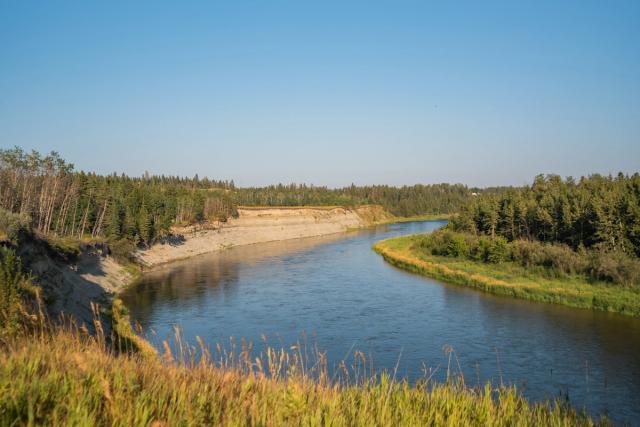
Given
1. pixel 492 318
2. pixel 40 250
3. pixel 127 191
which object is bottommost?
pixel 492 318

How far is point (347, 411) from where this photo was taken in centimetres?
647

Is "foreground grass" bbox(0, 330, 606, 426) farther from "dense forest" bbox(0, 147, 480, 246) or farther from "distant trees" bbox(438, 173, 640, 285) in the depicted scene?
"dense forest" bbox(0, 147, 480, 246)

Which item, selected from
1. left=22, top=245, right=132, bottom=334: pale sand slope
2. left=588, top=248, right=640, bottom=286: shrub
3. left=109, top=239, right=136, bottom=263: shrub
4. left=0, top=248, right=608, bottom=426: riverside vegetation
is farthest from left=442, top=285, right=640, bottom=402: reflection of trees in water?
left=109, top=239, right=136, bottom=263: shrub

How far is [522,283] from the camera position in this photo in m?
42.0

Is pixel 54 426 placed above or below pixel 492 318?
above

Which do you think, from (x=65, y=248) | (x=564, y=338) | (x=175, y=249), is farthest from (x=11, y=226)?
(x=175, y=249)

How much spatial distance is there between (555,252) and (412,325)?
22305 millimetres

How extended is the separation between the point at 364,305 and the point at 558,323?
13.8 metres

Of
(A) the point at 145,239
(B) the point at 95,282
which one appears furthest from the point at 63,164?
(B) the point at 95,282

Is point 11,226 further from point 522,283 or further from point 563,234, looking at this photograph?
point 563,234

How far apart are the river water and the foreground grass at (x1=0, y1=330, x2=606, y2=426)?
5.44 m

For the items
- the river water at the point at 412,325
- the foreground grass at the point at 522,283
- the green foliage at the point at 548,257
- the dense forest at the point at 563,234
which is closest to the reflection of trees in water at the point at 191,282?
the river water at the point at 412,325

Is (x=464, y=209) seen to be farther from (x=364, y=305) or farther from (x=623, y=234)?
(x=364, y=305)

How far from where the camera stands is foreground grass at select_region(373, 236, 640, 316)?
34.3 m
